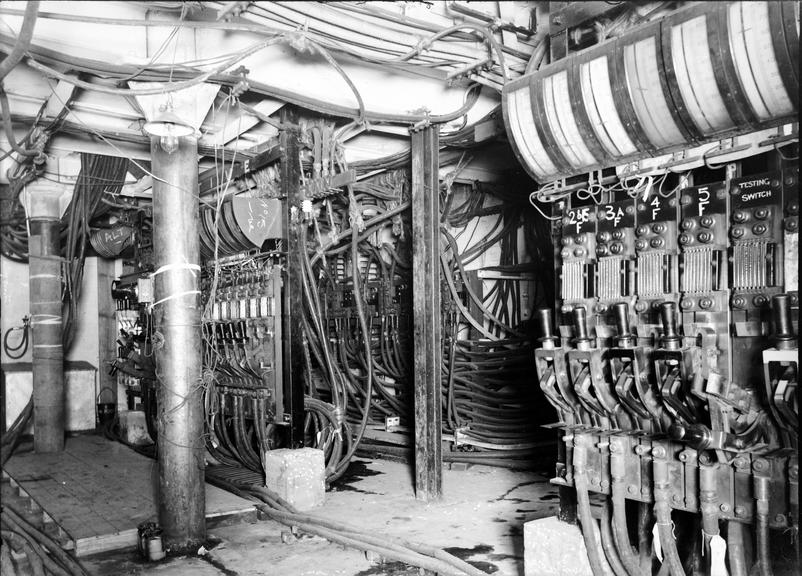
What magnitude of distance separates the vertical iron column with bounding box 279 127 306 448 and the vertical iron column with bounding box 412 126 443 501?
0.90m

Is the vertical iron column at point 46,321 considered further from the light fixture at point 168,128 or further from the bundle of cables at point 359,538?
the light fixture at point 168,128

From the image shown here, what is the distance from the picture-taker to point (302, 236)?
497 centimetres

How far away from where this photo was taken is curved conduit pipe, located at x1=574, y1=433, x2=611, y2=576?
278cm

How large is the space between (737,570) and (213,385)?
14.8 feet

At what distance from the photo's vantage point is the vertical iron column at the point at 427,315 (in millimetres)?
4691

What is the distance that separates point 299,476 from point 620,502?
239cm

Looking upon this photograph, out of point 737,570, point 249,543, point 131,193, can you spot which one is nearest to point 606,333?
point 737,570

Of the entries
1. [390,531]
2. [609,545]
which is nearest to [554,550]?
[609,545]

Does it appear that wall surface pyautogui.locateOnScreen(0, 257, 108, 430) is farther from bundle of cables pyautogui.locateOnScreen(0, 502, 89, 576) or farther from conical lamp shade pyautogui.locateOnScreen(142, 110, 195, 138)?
conical lamp shade pyautogui.locateOnScreen(142, 110, 195, 138)

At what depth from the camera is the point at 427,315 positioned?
4727 mm

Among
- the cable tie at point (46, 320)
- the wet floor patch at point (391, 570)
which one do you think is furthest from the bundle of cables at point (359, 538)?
the cable tie at point (46, 320)

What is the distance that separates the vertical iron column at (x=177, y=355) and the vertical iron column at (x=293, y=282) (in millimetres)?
1073

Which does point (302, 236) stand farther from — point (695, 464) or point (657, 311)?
point (695, 464)

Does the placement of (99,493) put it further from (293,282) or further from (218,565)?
(293,282)
